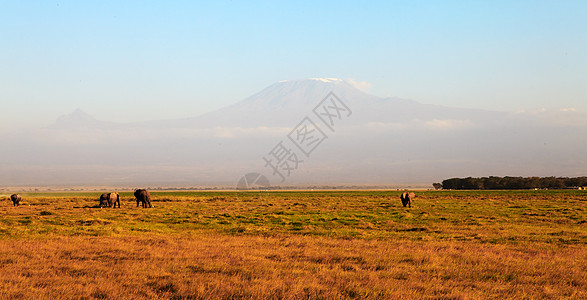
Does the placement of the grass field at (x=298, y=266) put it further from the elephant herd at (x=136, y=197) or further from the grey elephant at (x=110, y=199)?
the grey elephant at (x=110, y=199)

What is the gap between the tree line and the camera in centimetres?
17584

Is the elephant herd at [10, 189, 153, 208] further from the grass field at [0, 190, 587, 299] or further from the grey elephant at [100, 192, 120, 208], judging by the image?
the grass field at [0, 190, 587, 299]

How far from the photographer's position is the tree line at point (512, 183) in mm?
175837

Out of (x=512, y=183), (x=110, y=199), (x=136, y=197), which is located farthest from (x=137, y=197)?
(x=512, y=183)

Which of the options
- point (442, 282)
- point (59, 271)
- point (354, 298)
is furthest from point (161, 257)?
point (442, 282)

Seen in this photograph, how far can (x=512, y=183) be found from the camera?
6919 inches

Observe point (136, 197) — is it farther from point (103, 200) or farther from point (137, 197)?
point (103, 200)

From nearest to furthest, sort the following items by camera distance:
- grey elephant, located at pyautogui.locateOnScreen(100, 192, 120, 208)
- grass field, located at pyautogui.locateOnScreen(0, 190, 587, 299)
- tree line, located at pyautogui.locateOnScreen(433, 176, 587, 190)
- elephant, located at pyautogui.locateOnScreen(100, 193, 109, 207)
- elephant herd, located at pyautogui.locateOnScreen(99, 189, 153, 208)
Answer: grass field, located at pyautogui.locateOnScreen(0, 190, 587, 299) < elephant herd, located at pyautogui.locateOnScreen(99, 189, 153, 208) < grey elephant, located at pyautogui.locateOnScreen(100, 192, 120, 208) < elephant, located at pyautogui.locateOnScreen(100, 193, 109, 207) < tree line, located at pyautogui.locateOnScreen(433, 176, 587, 190)

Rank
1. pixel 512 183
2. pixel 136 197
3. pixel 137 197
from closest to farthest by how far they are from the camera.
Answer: pixel 136 197 → pixel 137 197 → pixel 512 183

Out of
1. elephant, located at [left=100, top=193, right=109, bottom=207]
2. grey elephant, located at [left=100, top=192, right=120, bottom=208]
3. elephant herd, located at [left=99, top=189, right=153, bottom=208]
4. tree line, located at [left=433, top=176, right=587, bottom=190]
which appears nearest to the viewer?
elephant herd, located at [left=99, top=189, right=153, bottom=208]

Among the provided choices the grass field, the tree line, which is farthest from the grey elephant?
the tree line

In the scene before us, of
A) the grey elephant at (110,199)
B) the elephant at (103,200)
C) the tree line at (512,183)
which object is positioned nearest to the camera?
the grey elephant at (110,199)

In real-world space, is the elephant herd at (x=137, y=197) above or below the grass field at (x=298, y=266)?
above

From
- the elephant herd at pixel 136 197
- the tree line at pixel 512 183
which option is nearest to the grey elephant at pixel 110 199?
the elephant herd at pixel 136 197
